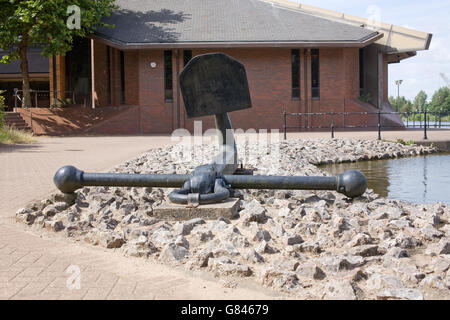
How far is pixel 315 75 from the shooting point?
2664cm

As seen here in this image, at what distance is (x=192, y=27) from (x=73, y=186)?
74.6ft

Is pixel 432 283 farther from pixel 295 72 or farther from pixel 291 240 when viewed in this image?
pixel 295 72

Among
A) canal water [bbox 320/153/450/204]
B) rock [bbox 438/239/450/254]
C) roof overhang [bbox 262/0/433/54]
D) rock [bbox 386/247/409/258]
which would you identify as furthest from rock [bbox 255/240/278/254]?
roof overhang [bbox 262/0/433/54]

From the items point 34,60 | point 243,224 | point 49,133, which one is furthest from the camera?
point 34,60

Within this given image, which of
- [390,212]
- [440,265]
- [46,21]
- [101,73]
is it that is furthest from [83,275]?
[101,73]

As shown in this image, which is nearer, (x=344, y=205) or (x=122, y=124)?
(x=344, y=205)

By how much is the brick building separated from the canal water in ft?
42.7

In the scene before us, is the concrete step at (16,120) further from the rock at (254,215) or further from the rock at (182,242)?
the rock at (182,242)

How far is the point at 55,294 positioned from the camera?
120 inches

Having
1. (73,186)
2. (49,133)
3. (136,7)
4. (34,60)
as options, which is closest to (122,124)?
(49,133)

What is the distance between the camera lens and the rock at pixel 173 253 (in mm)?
3748

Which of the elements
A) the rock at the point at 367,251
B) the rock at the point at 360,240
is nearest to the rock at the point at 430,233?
the rock at the point at 360,240
